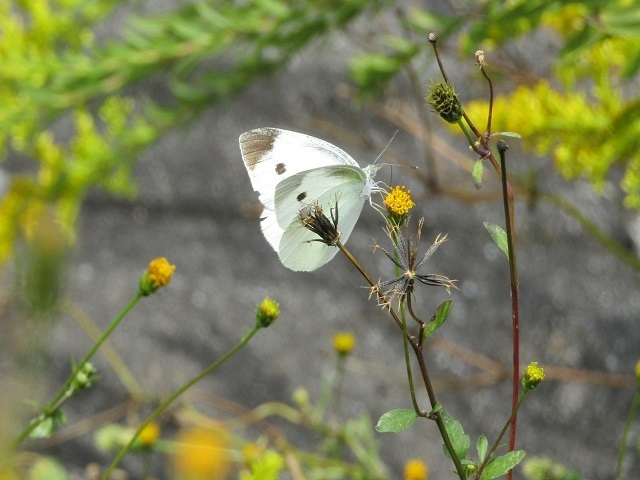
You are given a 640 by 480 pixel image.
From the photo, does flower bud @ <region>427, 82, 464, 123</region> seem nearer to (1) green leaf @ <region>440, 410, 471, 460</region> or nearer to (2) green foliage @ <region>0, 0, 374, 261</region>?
(1) green leaf @ <region>440, 410, 471, 460</region>

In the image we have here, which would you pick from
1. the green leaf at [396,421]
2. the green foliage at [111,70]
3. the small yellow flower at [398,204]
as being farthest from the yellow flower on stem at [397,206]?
the green foliage at [111,70]

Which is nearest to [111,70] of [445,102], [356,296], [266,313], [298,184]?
[356,296]

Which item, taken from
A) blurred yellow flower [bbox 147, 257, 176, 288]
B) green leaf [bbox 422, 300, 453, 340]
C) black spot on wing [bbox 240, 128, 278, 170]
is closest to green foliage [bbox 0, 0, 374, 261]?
black spot on wing [bbox 240, 128, 278, 170]

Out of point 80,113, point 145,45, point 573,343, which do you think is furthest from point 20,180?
point 573,343

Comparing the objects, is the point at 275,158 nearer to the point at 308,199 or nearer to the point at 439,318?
the point at 308,199

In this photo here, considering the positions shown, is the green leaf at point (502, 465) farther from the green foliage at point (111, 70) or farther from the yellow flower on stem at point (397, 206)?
the green foliage at point (111, 70)

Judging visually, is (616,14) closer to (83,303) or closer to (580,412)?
(580,412)

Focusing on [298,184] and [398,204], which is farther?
[298,184]

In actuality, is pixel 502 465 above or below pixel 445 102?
below

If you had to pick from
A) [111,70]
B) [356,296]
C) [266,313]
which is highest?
[111,70]
